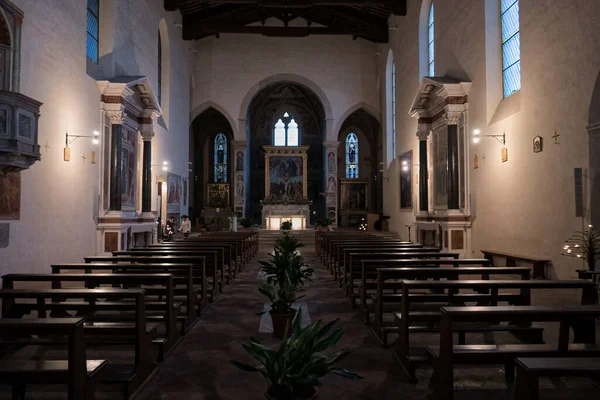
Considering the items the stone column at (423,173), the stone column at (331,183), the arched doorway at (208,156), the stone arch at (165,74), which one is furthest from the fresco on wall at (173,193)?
the stone column at (423,173)

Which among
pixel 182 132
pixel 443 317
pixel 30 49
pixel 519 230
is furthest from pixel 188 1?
pixel 443 317

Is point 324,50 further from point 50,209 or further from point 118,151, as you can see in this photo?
point 50,209

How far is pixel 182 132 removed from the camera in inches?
834

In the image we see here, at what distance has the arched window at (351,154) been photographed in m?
30.1

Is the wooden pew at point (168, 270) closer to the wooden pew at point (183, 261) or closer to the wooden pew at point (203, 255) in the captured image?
the wooden pew at point (183, 261)

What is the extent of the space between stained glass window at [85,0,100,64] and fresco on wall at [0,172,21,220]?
5058mm

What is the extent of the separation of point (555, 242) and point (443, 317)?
6351 mm

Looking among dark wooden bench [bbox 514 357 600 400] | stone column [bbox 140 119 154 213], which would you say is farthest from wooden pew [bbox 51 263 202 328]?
stone column [bbox 140 119 154 213]

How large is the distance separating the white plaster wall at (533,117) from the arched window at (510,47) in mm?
274

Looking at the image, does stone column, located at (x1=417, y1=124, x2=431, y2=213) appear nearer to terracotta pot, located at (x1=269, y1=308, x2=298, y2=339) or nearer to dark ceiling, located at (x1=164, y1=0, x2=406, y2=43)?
dark ceiling, located at (x1=164, y1=0, x2=406, y2=43)

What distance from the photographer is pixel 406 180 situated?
57.6ft

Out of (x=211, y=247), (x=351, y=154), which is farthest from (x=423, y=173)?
(x=351, y=154)

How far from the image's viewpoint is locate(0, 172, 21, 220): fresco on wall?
727 centimetres

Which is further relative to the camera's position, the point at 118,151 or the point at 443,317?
the point at 118,151
